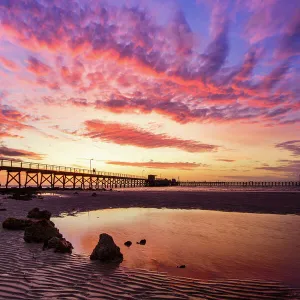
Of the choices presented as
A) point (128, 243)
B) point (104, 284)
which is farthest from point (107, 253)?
point (128, 243)

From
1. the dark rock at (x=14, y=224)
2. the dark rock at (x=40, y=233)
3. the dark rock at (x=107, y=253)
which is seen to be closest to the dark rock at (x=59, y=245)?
the dark rock at (x=40, y=233)

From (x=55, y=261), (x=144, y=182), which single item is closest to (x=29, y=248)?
(x=55, y=261)

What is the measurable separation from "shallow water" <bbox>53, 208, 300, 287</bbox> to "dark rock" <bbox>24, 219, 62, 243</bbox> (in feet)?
3.49

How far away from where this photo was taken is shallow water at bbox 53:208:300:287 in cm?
848

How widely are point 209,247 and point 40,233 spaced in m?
6.76

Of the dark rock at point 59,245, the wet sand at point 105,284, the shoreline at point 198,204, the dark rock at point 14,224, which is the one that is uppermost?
the shoreline at point 198,204

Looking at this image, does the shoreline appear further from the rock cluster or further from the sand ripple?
the sand ripple

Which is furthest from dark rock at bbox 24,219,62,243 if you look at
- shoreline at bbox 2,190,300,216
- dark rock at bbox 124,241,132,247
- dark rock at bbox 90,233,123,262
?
shoreline at bbox 2,190,300,216

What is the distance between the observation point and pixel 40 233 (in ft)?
39.3

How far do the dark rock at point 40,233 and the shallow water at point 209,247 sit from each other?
41.9 inches

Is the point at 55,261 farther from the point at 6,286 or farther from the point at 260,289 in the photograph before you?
the point at 260,289

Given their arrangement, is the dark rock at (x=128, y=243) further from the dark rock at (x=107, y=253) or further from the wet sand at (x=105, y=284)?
the wet sand at (x=105, y=284)

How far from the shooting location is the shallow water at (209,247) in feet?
27.8

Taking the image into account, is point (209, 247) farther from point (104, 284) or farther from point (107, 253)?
point (104, 284)
